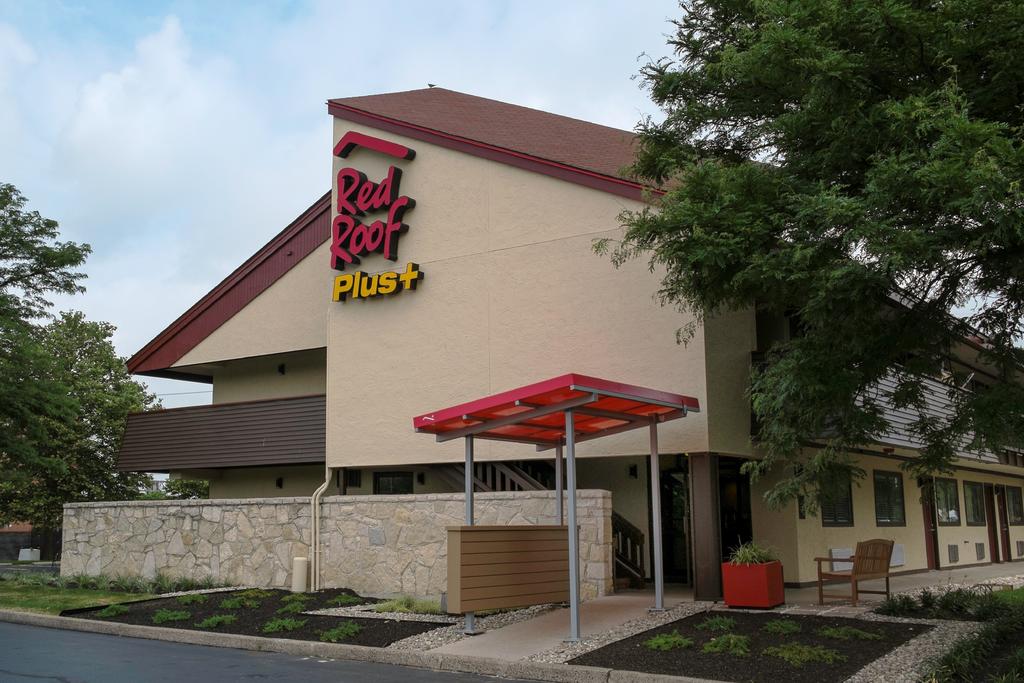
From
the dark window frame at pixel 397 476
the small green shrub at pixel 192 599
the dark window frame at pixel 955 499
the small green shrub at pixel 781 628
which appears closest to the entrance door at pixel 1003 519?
the dark window frame at pixel 955 499

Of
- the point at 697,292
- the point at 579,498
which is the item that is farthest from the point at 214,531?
the point at 697,292

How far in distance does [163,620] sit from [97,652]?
92.9 inches

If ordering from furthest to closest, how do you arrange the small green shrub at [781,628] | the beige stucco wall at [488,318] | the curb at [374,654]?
the beige stucco wall at [488,318] < the small green shrub at [781,628] < the curb at [374,654]

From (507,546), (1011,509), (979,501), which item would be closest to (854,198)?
(507,546)

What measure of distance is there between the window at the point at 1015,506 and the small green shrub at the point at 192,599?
25.0 meters

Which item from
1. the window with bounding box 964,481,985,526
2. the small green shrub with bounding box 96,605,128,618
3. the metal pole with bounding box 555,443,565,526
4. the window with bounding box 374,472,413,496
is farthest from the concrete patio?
the window with bounding box 964,481,985,526

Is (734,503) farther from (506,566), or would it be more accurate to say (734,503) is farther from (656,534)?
(506,566)

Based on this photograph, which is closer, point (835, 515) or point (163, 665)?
point (163, 665)

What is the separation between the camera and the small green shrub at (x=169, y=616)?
579 inches

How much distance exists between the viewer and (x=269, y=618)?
14797mm

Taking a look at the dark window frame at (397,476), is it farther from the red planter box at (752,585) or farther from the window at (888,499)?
the window at (888,499)

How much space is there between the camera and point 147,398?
43344mm

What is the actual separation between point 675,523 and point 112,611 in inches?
405

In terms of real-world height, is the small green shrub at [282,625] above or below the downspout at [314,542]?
below
